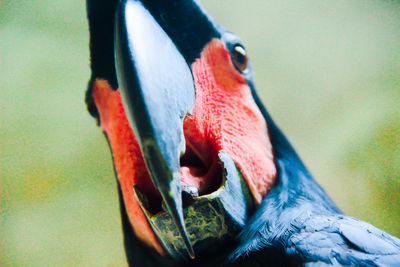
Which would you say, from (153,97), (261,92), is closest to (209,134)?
(153,97)

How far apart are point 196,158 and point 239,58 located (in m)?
0.27

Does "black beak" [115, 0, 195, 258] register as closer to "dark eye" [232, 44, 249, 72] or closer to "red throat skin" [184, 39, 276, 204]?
"red throat skin" [184, 39, 276, 204]

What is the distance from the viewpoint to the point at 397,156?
1.24m

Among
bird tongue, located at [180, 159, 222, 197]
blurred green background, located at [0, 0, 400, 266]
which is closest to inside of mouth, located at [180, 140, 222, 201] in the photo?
bird tongue, located at [180, 159, 222, 197]

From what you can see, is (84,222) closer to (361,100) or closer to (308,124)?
(308,124)

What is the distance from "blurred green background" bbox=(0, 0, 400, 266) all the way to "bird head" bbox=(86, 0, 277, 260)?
791mm

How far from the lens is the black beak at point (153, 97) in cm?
32

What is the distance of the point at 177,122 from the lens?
36 cm

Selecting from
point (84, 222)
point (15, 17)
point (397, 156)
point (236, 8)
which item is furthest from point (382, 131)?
point (15, 17)

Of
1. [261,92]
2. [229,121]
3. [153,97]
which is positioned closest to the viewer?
[153,97]

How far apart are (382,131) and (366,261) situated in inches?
42.3

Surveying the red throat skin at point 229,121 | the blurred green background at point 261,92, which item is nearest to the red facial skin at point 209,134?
the red throat skin at point 229,121

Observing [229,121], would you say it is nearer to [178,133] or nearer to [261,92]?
[178,133]

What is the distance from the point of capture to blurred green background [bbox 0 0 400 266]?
1203 mm
